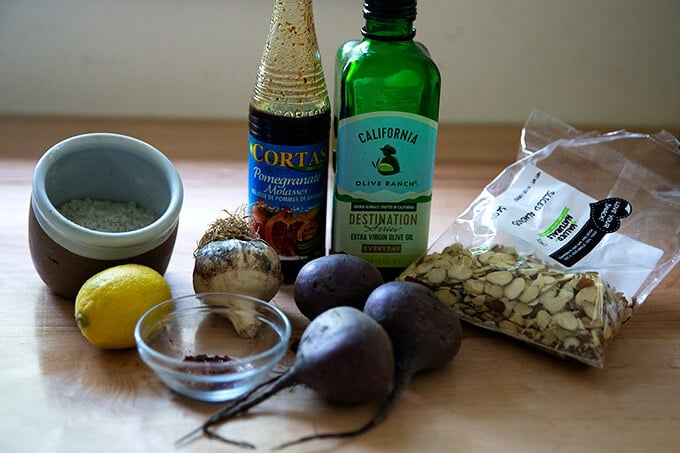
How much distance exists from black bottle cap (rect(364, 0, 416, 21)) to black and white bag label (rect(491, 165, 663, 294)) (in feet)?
0.85

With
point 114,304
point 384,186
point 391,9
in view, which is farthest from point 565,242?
point 114,304

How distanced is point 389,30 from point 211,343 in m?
0.35

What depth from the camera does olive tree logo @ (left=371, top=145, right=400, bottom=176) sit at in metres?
0.92

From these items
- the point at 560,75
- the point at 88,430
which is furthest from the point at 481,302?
the point at 560,75

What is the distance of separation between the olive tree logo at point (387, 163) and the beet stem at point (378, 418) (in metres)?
0.23

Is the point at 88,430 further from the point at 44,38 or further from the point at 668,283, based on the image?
the point at 44,38

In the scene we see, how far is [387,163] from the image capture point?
36.4 inches

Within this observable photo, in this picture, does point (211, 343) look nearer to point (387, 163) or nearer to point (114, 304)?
point (114, 304)

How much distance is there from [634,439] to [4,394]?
0.53 metres

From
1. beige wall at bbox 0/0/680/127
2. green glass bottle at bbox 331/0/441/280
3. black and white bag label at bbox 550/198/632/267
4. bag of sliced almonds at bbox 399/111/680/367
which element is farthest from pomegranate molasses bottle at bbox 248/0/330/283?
beige wall at bbox 0/0/680/127

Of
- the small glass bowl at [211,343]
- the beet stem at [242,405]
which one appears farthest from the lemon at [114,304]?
the beet stem at [242,405]

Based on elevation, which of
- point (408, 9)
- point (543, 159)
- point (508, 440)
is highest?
point (408, 9)

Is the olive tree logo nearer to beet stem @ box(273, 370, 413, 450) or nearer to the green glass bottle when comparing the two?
the green glass bottle

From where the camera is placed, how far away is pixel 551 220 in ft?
3.22
